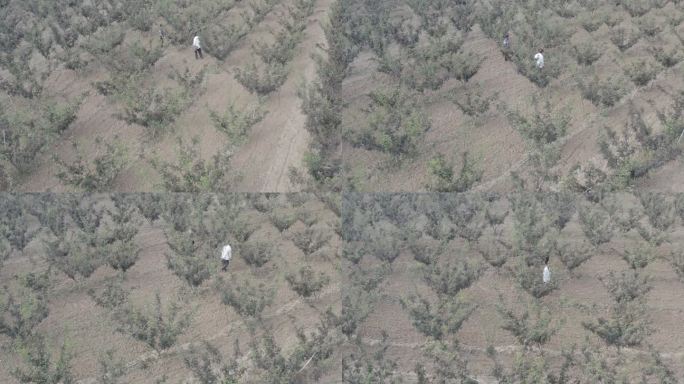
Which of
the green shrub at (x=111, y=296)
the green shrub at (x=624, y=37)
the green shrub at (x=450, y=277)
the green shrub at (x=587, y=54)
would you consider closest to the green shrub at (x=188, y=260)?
the green shrub at (x=111, y=296)

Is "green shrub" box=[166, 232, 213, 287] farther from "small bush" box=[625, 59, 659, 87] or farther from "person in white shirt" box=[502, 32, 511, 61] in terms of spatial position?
"small bush" box=[625, 59, 659, 87]

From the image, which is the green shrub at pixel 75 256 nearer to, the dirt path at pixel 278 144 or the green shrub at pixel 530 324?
the dirt path at pixel 278 144

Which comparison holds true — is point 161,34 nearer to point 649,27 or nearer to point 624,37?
point 624,37

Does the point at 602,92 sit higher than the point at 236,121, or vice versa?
the point at 236,121

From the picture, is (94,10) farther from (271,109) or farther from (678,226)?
(678,226)

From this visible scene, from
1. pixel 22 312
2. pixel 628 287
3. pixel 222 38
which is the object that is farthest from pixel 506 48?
pixel 22 312

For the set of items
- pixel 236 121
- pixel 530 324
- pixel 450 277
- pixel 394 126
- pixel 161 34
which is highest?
pixel 161 34

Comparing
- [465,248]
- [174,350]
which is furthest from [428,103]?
[174,350]
